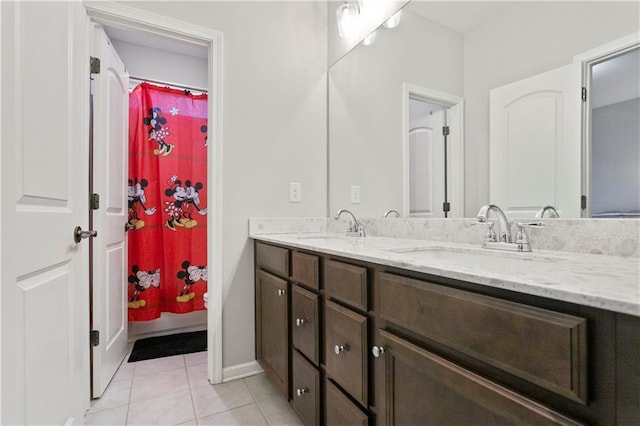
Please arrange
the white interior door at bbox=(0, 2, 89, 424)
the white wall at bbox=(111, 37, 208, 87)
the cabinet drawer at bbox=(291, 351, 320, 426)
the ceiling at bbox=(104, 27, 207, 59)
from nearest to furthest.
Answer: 1. the white interior door at bbox=(0, 2, 89, 424)
2. the cabinet drawer at bbox=(291, 351, 320, 426)
3. the ceiling at bbox=(104, 27, 207, 59)
4. the white wall at bbox=(111, 37, 208, 87)

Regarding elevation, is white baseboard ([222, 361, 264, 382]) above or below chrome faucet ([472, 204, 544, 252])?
below

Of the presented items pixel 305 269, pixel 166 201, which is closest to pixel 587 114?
pixel 305 269

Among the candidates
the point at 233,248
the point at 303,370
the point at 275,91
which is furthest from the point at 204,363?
the point at 275,91

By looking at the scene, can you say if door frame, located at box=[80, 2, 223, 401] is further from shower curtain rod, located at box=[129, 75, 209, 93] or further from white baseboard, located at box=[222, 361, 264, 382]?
shower curtain rod, located at box=[129, 75, 209, 93]

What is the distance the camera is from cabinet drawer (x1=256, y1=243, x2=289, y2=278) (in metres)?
1.45

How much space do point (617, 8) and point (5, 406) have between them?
74.7 inches

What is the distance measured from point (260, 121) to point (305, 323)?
4.00 ft

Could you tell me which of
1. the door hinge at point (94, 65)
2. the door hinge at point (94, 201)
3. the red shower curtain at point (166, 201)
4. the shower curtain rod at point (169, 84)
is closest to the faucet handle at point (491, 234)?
the door hinge at point (94, 201)

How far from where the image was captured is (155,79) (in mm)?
2588

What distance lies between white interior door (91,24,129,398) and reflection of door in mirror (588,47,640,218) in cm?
209

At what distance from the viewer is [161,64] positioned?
8.60ft

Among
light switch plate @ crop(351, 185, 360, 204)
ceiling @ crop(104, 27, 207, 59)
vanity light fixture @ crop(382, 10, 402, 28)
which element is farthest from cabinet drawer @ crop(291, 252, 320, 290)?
ceiling @ crop(104, 27, 207, 59)

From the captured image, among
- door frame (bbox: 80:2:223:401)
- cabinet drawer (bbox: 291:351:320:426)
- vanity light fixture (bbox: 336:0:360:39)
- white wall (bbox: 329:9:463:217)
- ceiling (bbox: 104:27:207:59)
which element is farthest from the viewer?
ceiling (bbox: 104:27:207:59)

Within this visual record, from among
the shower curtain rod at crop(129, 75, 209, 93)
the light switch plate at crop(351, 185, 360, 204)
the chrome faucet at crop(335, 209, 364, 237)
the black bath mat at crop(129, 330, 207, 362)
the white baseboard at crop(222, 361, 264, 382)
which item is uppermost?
the shower curtain rod at crop(129, 75, 209, 93)
